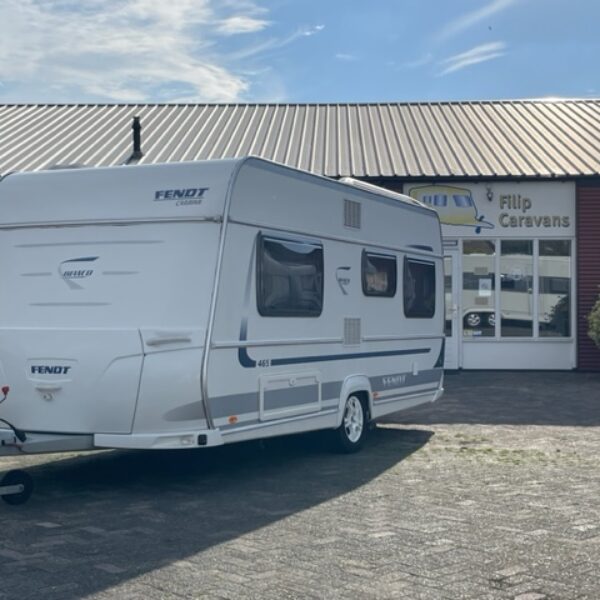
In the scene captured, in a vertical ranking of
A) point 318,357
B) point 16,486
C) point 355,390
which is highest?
point 318,357

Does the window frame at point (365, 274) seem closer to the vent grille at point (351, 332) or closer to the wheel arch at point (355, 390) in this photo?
the vent grille at point (351, 332)

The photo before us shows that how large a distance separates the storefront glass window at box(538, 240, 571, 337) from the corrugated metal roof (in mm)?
1472

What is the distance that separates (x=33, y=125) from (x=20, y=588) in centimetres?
2060

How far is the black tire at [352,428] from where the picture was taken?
10.2 m

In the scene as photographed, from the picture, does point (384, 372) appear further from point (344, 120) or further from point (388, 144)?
point (344, 120)

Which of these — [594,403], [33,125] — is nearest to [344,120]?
[33,125]

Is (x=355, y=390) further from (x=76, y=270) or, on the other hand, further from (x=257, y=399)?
(x=76, y=270)

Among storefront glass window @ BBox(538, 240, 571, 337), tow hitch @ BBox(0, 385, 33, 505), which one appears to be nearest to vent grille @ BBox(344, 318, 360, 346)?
tow hitch @ BBox(0, 385, 33, 505)

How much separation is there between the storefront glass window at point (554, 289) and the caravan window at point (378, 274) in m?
8.56

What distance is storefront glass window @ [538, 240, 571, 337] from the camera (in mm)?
18969

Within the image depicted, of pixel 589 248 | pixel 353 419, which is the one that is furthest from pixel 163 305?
pixel 589 248

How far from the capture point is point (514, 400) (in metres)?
14.8

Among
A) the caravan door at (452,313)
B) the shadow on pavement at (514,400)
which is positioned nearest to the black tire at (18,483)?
the shadow on pavement at (514,400)

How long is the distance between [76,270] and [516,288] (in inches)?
479
